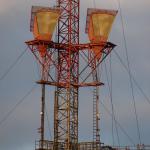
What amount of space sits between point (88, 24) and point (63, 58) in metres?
6.68

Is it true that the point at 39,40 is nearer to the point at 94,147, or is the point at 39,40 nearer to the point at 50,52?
the point at 50,52

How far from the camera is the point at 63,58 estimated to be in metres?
156

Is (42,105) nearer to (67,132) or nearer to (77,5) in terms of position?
(67,132)

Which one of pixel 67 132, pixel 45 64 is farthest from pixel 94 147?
pixel 45 64

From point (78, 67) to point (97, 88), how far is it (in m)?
4.61

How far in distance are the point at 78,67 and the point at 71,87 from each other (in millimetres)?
3765

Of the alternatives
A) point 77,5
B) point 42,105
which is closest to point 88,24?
point 77,5

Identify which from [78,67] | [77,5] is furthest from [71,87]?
[77,5]

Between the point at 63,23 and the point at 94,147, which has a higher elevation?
the point at 63,23

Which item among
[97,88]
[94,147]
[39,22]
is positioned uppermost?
[39,22]

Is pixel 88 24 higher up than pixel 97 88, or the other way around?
pixel 88 24

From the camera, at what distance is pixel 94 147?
150625mm

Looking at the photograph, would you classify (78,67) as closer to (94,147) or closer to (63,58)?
(63,58)

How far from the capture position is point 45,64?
152000 millimetres
